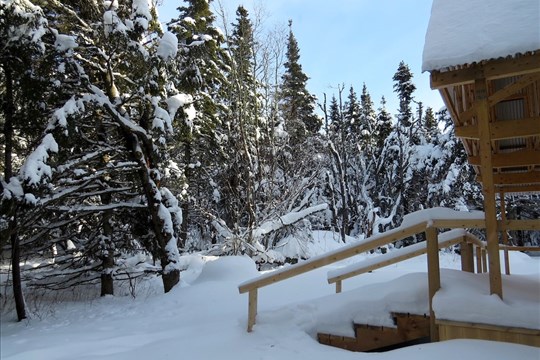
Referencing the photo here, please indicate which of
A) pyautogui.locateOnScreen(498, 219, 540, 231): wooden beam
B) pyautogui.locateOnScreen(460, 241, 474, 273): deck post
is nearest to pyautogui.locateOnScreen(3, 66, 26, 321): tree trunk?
pyautogui.locateOnScreen(460, 241, 474, 273): deck post

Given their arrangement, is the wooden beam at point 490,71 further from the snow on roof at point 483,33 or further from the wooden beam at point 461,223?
the wooden beam at point 461,223

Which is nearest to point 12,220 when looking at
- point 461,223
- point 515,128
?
point 461,223

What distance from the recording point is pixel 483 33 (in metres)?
3.67

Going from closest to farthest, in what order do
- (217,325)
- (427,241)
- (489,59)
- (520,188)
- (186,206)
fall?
(489,59), (427,241), (217,325), (520,188), (186,206)

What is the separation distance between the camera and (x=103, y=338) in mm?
5805

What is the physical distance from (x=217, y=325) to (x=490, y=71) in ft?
15.7

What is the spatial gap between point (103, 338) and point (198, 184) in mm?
12092

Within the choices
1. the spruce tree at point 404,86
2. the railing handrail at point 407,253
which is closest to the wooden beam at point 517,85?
the railing handrail at point 407,253

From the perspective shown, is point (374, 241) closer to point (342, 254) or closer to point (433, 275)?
point (342, 254)

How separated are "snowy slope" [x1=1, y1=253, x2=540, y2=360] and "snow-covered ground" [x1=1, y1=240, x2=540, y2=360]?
0.04 ft

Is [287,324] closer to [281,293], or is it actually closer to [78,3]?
[281,293]

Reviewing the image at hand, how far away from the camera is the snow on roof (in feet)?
11.3

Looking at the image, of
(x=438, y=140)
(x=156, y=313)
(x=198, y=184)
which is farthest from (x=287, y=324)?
(x=438, y=140)

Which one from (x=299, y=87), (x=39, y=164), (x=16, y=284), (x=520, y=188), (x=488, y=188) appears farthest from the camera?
(x=299, y=87)
